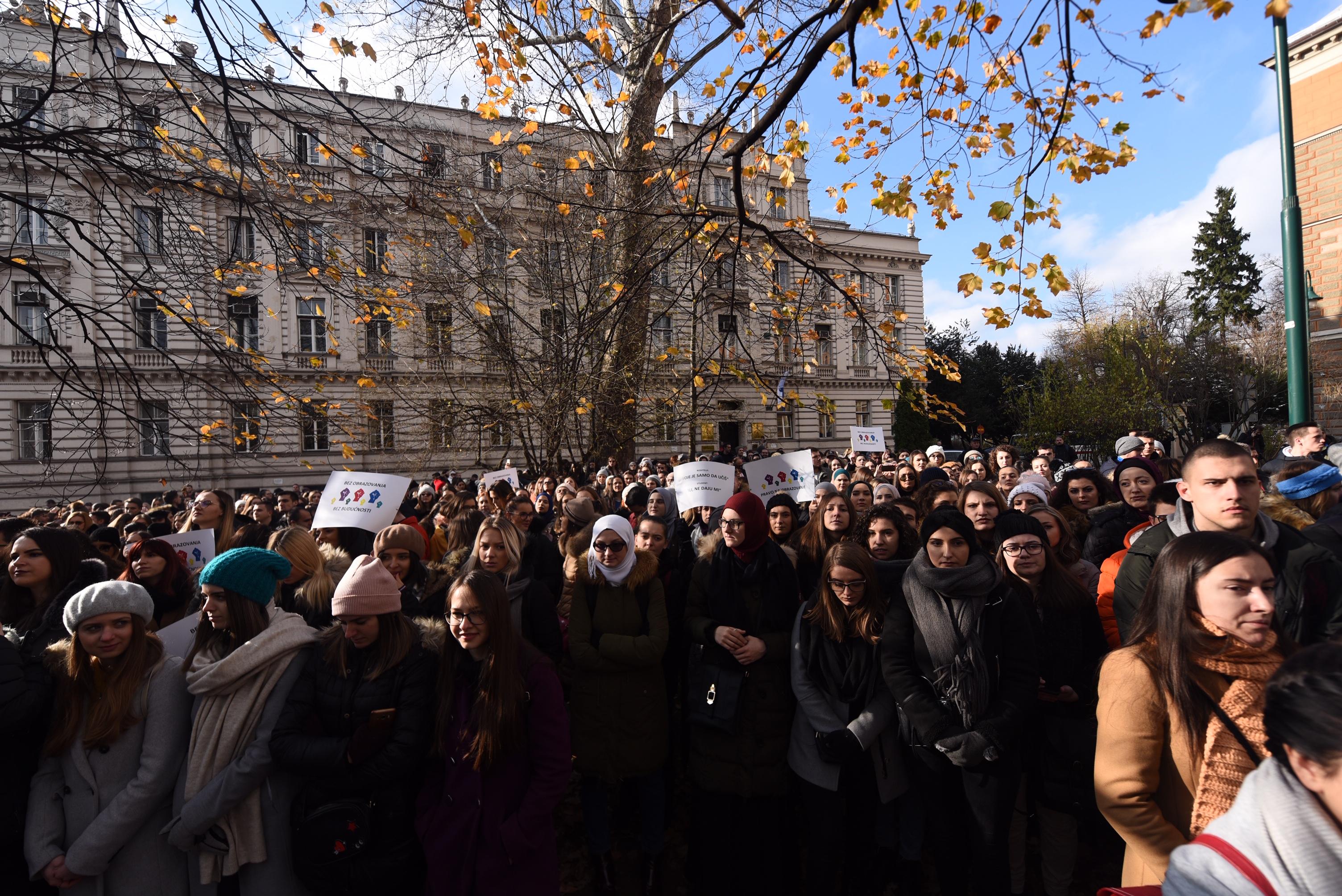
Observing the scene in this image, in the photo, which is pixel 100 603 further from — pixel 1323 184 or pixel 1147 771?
pixel 1323 184

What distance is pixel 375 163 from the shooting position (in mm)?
5016

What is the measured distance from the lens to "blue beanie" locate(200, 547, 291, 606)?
312cm

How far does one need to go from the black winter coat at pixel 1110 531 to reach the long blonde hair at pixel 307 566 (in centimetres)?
480

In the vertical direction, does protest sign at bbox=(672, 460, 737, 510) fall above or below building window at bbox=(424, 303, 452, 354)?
below

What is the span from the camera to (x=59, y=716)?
9.54ft

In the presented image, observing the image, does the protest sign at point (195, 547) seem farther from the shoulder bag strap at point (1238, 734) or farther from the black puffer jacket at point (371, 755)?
the shoulder bag strap at point (1238, 734)

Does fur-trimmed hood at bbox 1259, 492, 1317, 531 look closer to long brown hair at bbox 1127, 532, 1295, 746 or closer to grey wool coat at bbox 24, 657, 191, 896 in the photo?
long brown hair at bbox 1127, 532, 1295, 746

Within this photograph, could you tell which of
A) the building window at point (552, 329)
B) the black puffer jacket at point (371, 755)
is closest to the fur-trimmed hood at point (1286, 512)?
the black puffer jacket at point (371, 755)

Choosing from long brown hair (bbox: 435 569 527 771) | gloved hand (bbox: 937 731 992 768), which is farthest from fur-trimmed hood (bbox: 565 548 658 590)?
gloved hand (bbox: 937 731 992 768)

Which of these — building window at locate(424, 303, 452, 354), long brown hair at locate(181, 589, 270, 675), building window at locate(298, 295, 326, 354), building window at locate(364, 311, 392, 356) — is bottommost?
long brown hair at locate(181, 589, 270, 675)

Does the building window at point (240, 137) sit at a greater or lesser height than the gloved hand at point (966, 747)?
greater

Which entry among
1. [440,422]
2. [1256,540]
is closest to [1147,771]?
[1256,540]

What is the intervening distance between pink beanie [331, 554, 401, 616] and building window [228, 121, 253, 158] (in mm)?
2494

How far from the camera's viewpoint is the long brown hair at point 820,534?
15.5ft
